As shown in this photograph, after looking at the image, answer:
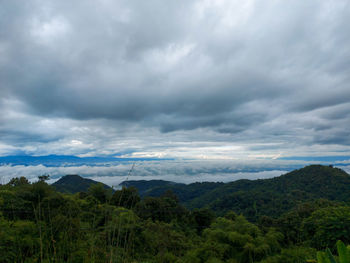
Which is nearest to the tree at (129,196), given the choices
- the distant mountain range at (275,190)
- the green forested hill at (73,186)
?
the green forested hill at (73,186)

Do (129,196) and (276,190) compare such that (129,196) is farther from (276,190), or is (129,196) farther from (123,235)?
(276,190)

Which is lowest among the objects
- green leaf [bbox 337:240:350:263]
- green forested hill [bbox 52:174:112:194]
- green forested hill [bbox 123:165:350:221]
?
green forested hill [bbox 123:165:350:221]

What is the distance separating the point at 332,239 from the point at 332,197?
57.2m

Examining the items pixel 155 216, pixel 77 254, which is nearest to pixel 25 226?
pixel 77 254

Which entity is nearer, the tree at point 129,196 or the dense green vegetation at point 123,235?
the tree at point 129,196

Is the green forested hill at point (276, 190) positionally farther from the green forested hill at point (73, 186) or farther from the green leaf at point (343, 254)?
the green leaf at point (343, 254)

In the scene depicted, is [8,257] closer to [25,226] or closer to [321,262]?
[25,226]

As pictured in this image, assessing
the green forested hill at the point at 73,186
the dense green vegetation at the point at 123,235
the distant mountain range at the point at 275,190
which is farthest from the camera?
the distant mountain range at the point at 275,190

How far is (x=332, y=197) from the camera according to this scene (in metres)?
52.5

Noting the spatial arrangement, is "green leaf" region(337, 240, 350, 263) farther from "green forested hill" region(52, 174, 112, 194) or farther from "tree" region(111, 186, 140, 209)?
"green forested hill" region(52, 174, 112, 194)

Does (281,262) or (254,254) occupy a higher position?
(281,262)

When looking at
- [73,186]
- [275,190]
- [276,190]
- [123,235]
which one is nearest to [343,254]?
[123,235]

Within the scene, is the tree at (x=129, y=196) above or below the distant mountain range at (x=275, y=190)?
above

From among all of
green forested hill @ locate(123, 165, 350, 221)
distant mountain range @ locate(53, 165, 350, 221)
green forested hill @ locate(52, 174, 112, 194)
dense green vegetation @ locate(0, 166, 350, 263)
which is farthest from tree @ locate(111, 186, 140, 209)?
green forested hill @ locate(123, 165, 350, 221)
